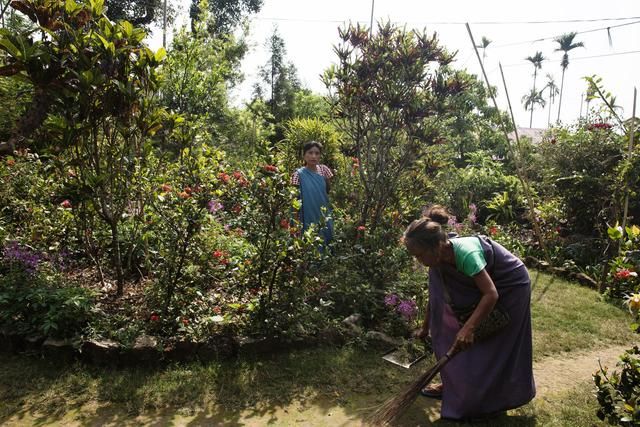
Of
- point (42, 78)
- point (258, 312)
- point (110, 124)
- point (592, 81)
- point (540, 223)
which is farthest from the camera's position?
point (540, 223)

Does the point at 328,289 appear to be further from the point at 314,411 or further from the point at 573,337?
the point at 573,337

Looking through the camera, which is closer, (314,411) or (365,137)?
(314,411)

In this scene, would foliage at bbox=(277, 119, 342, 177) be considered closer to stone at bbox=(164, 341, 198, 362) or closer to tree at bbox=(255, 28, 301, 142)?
stone at bbox=(164, 341, 198, 362)

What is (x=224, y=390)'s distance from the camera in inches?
113

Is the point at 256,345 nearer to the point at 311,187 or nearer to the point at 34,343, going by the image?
the point at 34,343

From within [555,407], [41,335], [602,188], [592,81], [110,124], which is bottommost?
[555,407]

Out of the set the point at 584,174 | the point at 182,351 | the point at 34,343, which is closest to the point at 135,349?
the point at 182,351

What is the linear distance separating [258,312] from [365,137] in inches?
104

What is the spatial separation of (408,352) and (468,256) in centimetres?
139

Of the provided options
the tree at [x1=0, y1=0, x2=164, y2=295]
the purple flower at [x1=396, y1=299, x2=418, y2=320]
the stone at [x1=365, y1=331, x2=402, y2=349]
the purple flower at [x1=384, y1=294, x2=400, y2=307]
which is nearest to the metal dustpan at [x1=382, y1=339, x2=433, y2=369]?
the stone at [x1=365, y1=331, x2=402, y2=349]

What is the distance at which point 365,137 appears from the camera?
5113 mm

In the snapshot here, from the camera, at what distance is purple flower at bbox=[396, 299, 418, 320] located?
3637 mm

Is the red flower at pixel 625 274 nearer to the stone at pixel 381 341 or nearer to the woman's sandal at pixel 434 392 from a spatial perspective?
the woman's sandal at pixel 434 392

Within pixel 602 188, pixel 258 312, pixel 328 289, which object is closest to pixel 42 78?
pixel 258 312
